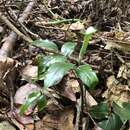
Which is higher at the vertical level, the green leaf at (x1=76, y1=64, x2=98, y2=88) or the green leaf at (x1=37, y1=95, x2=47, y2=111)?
the green leaf at (x1=76, y1=64, x2=98, y2=88)

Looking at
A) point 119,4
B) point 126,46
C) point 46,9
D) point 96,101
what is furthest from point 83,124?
point 46,9

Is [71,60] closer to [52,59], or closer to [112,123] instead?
[52,59]

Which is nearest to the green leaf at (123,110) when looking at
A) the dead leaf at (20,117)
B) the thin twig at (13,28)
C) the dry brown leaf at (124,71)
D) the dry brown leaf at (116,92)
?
the dry brown leaf at (116,92)

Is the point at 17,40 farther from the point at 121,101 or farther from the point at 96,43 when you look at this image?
the point at 121,101

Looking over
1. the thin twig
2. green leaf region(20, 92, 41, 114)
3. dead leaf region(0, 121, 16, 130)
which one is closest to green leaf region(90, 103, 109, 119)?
green leaf region(20, 92, 41, 114)

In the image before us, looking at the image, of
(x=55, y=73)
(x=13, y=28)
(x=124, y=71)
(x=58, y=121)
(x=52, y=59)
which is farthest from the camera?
(x=13, y=28)

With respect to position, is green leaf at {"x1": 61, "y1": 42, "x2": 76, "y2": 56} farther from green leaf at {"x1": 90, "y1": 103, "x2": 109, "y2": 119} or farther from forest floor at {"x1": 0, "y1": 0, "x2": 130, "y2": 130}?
green leaf at {"x1": 90, "y1": 103, "x2": 109, "y2": 119}

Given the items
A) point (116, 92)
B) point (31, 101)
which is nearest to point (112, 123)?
point (116, 92)

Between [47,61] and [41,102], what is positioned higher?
[47,61]
